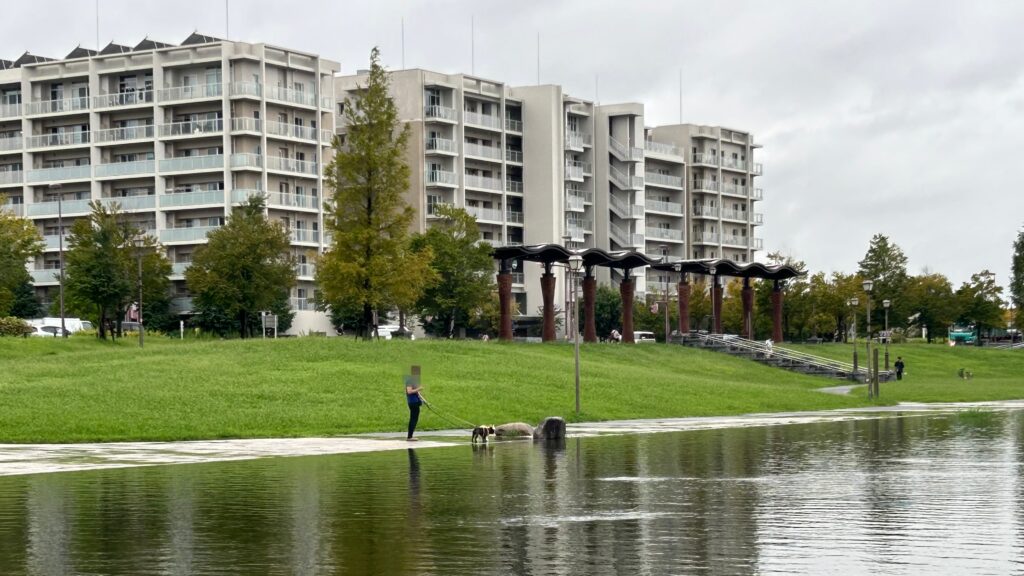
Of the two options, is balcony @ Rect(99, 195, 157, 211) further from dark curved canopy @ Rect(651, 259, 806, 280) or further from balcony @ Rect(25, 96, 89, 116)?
dark curved canopy @ Rect(651, 259, 806, 280)

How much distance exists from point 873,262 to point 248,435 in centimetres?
10653

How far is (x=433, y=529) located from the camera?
16.8 m

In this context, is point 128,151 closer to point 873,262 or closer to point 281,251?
point 281,251

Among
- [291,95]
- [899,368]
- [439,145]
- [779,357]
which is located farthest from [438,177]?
[899,368]

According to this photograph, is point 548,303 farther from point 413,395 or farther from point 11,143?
point 11,143

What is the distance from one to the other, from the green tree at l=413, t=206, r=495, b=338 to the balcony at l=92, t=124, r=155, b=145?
2525cm

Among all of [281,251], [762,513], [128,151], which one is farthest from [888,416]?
[128,151]

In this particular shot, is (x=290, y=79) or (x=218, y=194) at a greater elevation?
(x=290, y=79)

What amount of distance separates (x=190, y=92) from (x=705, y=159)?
72198mm

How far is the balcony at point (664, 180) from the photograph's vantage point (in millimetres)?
160500

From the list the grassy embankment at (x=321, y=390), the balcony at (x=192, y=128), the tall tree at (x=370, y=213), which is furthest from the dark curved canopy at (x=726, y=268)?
the balcony at (x=192, y=128)

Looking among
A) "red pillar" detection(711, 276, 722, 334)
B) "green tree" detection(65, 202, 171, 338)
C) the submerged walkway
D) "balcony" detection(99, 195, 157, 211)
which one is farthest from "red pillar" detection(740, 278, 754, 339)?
the submerged walkway

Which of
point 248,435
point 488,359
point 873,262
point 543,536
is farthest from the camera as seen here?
point 873,262

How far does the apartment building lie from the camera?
4510 inches
